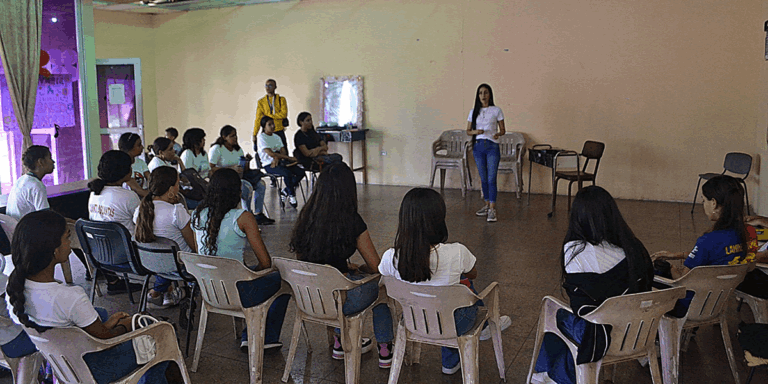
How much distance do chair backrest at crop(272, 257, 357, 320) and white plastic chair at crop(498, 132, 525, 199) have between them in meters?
5.90

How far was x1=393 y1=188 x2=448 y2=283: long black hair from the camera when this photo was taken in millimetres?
2873

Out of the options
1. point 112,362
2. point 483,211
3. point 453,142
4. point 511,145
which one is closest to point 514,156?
point 511,145

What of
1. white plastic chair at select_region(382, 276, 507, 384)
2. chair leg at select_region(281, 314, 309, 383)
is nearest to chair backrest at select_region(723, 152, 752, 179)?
white plastic chair at select_region(382, 276, 507, 384)

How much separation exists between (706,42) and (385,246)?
16.1 ft

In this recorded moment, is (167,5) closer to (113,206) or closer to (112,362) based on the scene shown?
(113,206)

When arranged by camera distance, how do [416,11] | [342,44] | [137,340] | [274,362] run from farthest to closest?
[342,44]
[416,11]
[274,362]
[137,340]

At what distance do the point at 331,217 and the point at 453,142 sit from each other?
20.9 ft

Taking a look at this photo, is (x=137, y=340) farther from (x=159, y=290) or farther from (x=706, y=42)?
(x=706, y=42)

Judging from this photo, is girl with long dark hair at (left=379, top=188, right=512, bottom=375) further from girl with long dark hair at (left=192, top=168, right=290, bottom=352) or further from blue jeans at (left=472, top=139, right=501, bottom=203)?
blue jeans at (left=472, top=139, right=501, bottom=203)

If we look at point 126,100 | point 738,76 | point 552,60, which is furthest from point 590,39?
point 126,100

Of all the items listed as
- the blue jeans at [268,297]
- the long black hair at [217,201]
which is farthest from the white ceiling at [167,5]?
the blue jeans at [268,297]

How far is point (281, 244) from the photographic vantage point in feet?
20.3

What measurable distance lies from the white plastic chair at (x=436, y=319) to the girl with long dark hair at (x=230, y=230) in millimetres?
819

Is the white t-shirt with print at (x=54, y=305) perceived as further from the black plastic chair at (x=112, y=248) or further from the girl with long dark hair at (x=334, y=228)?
the black plastic chair at (x=112, y=248)
